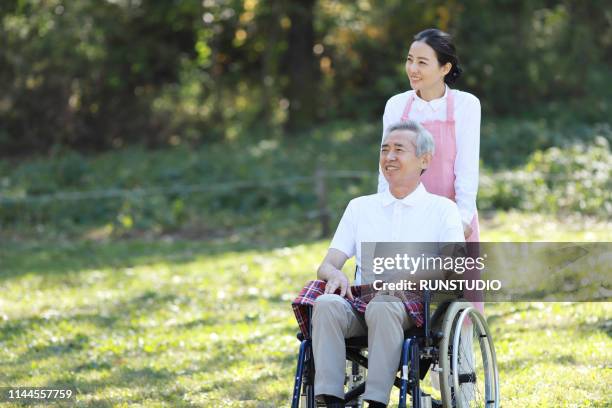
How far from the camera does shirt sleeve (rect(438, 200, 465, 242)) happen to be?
12.0ft

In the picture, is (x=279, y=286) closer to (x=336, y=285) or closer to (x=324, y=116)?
(x=336, y=285)

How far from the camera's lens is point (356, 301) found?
3.70 meters

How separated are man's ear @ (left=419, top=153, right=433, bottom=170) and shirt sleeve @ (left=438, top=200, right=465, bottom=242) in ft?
0.59

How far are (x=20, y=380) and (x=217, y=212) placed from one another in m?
7.21

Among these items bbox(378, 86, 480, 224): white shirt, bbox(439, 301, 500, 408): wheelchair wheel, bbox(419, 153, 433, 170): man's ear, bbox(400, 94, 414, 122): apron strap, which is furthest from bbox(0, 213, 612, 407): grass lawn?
bbox(400, 94, 414, 122): apron strap

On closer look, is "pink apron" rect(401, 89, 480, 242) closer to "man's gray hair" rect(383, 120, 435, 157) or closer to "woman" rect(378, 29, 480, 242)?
"woman" rect(378, 29, 480, 242)

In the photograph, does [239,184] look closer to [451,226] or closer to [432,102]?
[432,102]

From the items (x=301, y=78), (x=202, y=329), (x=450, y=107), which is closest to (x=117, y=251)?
(x=202, y=329)

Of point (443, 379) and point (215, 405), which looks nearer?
point (443, 379)

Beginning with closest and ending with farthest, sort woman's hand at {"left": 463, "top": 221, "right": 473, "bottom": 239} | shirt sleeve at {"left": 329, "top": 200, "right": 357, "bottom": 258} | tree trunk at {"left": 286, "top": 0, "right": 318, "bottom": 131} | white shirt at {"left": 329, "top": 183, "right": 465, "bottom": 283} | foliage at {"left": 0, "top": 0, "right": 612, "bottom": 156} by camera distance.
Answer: white shirt at {"left": 329, "top": 183, "right": 465, "bottom": 283} < shirt sleeve at {"left": 329, "top": 200, "right": 357, "bottom": 258} < woman's hand at {"left": 463, "top": 221, "right": 473, "bottom": 239} < foliage at {"left": 0, "top": 0, "right": 612, "bottom": 156} < tree trunk at {"left": 286, "top": 0, "right": 318, "bottom": 131}

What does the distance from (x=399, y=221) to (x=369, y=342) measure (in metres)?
0.49

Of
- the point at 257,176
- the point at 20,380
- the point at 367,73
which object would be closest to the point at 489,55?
the point at 367,73

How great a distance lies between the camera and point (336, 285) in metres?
3.68

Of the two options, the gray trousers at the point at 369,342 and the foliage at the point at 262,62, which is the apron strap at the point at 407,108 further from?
the foliage at the point at 262,62
